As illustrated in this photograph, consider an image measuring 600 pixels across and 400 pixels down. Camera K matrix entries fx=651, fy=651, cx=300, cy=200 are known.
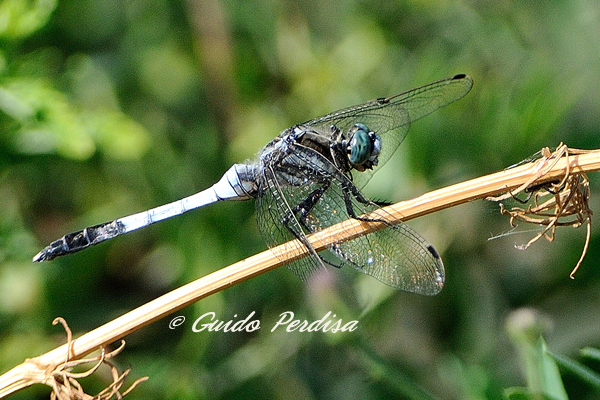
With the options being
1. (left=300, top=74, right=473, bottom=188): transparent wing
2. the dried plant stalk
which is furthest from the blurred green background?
the dried plant stalk

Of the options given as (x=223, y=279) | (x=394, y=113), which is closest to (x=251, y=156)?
(x=394, y=113)

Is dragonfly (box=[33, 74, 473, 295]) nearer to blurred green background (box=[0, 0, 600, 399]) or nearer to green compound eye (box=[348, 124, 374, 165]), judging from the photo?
green compound eye (box=[348, 124, 374, 165])

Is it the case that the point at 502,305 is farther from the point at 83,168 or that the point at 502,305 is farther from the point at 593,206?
the point at 83,168

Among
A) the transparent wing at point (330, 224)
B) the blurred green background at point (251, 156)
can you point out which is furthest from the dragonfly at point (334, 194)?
the blurred green background at point (251, 156)

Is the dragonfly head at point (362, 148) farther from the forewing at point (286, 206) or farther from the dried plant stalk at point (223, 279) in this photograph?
the dried plant stalk at point (223, 279)

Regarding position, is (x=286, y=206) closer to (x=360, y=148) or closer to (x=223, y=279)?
(x=360, y=148)

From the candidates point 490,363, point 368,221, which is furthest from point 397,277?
point 490,363
